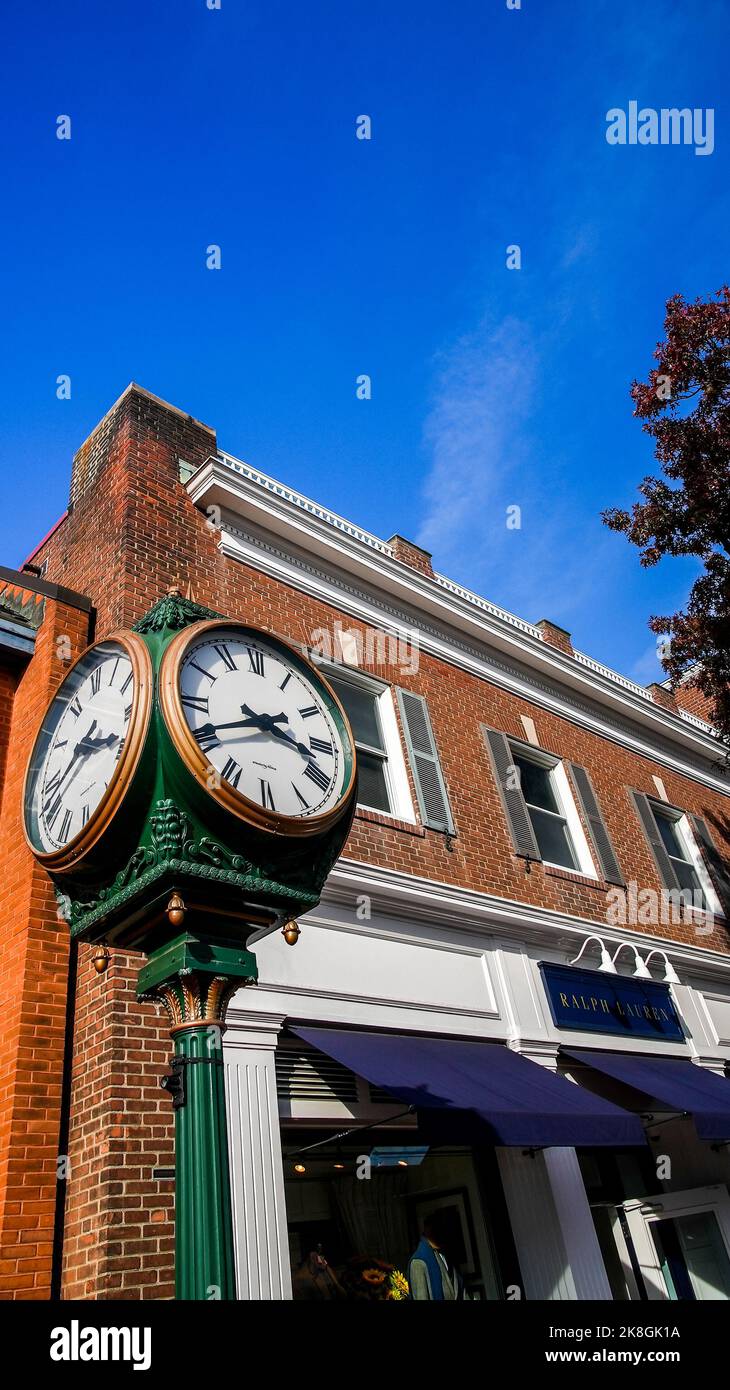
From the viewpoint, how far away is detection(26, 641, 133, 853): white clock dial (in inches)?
124

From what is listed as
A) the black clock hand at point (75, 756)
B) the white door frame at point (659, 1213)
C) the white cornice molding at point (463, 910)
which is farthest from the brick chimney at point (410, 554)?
the black clock hand at point (75, 756)

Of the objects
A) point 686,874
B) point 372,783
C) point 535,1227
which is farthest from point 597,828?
point 535,1227

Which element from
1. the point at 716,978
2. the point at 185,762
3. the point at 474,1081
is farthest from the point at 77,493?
the point at 716,978

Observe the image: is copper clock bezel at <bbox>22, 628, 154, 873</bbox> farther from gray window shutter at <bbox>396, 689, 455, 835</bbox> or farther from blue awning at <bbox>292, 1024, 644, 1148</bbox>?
gray window shutter at <bbox>396, 689, 455, 835</bbox>

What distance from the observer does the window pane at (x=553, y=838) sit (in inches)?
453

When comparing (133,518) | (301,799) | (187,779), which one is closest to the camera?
(187,779)

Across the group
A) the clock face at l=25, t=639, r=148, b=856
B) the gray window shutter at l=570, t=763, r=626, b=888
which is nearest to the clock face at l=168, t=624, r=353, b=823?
the clock face at l=25, t=639, r=148, b=856

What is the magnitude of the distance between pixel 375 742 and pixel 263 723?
6.63 metres

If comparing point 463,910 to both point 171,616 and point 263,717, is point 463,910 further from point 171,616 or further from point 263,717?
point 171,616

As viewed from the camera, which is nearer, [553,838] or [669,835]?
[553,838]

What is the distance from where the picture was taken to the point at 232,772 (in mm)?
3029

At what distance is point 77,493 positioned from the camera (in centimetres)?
986

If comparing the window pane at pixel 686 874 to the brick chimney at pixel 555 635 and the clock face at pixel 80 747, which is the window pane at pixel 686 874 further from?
the clock face at pixel 80 747
